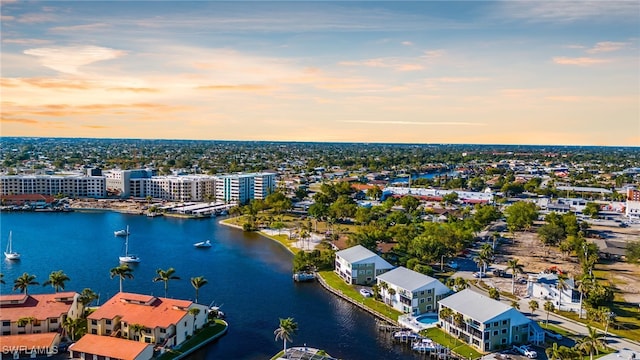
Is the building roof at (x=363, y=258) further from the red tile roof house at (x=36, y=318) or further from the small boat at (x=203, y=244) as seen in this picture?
the red tile roof house at (x=36, y=318)

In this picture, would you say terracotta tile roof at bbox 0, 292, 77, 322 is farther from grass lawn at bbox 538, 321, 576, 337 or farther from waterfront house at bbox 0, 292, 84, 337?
grass lawn at bbox 538, 321, 576, 337

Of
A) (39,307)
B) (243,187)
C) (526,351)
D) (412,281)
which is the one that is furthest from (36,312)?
(243,187)

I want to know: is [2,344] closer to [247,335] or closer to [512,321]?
[247,335]

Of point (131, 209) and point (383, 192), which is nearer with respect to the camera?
point (131, 209)

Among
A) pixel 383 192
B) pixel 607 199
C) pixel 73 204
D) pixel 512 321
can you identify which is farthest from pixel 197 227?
pixel 607 199

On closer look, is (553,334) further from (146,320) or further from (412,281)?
(146,320)

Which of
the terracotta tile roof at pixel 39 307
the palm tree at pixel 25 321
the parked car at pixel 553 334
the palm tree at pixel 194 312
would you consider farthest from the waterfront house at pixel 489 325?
the palm tree at pixel 25 321
